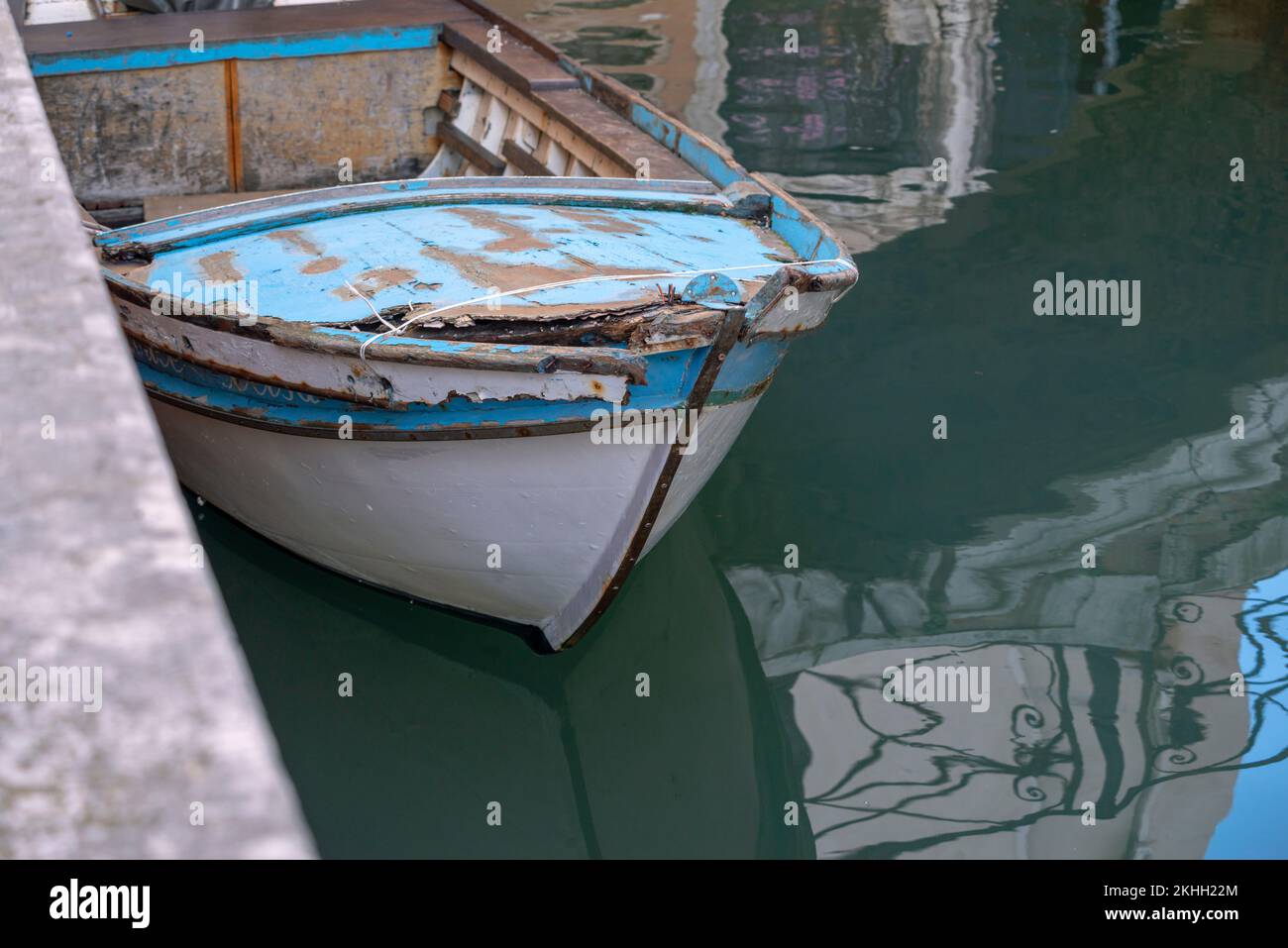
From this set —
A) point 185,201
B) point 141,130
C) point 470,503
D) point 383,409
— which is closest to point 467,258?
point 383,409

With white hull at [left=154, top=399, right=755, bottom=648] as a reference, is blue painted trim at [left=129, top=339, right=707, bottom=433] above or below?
above

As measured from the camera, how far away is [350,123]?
17.9ft

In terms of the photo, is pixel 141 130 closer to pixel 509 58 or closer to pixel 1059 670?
pixel 509 58

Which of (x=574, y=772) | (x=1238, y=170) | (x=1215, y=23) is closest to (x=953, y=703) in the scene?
(x=574, y=772)

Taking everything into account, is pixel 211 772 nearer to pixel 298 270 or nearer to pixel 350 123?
pixel 298 270

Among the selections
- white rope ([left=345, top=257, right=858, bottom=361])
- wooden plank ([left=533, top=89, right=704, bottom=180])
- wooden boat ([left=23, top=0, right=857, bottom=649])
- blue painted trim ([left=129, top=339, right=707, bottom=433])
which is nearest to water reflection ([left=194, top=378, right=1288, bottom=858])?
wooden boat ([left=23, top=0, right=857, bottom=649])

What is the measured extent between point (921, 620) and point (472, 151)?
2652mm

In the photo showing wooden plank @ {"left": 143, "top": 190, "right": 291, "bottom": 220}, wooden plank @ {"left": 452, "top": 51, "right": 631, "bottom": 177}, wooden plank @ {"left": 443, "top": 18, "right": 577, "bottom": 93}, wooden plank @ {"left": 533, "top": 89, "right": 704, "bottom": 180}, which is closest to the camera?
wooden plank @ {"left": 533, "top": 89, "right": 704, "bottom": 180}

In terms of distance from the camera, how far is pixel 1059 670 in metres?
3.78

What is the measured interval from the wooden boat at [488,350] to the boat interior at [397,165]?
0.01 m

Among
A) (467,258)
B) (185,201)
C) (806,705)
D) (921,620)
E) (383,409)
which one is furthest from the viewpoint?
(185,201)

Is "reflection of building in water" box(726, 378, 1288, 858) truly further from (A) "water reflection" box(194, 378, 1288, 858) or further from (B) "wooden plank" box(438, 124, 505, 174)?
(B) "wooden plank" box(438, 124, 505, 174)

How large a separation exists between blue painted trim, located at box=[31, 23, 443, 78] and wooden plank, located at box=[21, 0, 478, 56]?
1.0 inches

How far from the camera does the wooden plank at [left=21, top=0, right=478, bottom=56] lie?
16.8 ft
